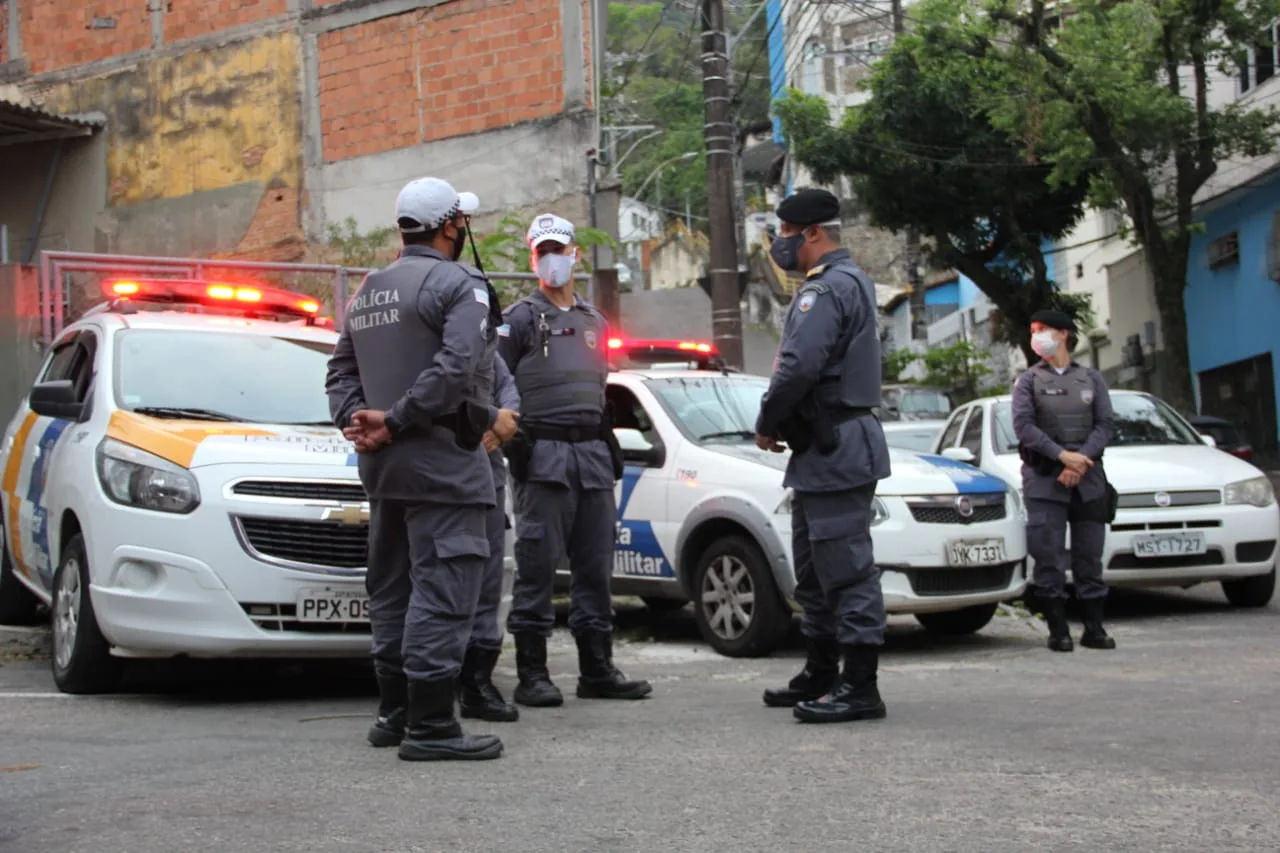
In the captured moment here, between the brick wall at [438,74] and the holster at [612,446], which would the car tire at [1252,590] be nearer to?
the holster at [612,446]

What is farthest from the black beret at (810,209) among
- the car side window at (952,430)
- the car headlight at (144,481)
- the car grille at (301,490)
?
the car side window at (952,430)

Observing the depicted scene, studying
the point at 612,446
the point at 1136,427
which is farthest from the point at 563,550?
the point at 1136,427

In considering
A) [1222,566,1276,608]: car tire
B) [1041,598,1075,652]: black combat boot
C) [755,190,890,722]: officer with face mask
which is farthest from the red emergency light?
[1222,566,1276,608]: car tire

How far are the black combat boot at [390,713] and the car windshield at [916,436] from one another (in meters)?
9.88

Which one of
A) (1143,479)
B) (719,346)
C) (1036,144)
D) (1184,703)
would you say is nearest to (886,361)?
(1036,144)

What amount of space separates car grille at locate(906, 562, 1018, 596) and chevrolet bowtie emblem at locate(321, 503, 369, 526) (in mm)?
3153

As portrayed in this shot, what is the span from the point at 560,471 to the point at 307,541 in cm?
103

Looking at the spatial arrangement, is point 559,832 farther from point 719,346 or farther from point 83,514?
point 719,346

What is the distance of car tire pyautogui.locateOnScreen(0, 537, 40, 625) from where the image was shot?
28.6ft

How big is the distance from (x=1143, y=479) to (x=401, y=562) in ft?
19.6

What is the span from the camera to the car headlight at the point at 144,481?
6.00 metres

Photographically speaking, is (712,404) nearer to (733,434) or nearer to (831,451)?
(733,434)

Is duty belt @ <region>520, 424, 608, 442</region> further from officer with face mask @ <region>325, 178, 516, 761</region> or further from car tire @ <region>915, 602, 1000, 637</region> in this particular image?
car tire @ <region>915, 602, 1000, 637</region>

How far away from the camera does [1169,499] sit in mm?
9609
